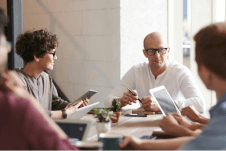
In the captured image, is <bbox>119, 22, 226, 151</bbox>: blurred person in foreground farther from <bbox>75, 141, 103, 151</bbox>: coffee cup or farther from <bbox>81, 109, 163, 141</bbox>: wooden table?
<bbox>81, 109, 163, 141</bbox>: wooden table

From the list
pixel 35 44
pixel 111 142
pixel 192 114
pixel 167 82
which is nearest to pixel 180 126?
pixel 192 114

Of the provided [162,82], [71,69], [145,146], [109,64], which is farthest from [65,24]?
[145,146]

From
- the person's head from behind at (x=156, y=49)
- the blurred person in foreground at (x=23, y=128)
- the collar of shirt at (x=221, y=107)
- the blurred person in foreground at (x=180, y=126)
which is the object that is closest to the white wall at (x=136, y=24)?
the person's head from behind at (x=156, y=49)

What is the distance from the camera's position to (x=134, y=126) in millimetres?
1768

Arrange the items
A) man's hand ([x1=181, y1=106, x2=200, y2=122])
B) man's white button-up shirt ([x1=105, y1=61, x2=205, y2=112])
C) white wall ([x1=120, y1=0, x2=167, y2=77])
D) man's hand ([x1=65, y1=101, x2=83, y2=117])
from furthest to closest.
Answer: white wall ([x1=120, y1=0, x2=167, y2=77])
man's white button-up shirt ([x1=105, y1=61, x2=205, y2=112])
man's hand ([x1=65, y1=101, x2=83, y2=117])
man's hand ([x1=181, y1=106, x2=200, y2=122])

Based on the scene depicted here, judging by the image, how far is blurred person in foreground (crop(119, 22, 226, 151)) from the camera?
995 mm

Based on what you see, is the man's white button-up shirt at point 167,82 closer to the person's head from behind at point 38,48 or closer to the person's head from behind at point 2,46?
the person's head from behind at point 38,48

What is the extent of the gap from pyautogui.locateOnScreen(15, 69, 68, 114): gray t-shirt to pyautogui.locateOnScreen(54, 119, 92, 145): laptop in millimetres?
994

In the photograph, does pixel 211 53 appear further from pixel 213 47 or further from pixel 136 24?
pixel 136 24

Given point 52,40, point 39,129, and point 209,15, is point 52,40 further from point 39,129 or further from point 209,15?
point 209,15

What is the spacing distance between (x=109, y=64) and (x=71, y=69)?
703 millimetres

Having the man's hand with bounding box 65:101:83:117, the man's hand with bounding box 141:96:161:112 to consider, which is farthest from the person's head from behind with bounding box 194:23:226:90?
the man's hand with bounding box 65:101:83:117

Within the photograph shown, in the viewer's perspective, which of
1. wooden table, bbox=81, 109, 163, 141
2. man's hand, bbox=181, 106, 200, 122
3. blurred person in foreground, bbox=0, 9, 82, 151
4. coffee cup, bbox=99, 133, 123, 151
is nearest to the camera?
blurred person in foreground, bbox=0, 9, 82, 151

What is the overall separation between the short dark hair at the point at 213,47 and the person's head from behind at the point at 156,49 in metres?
1.54
